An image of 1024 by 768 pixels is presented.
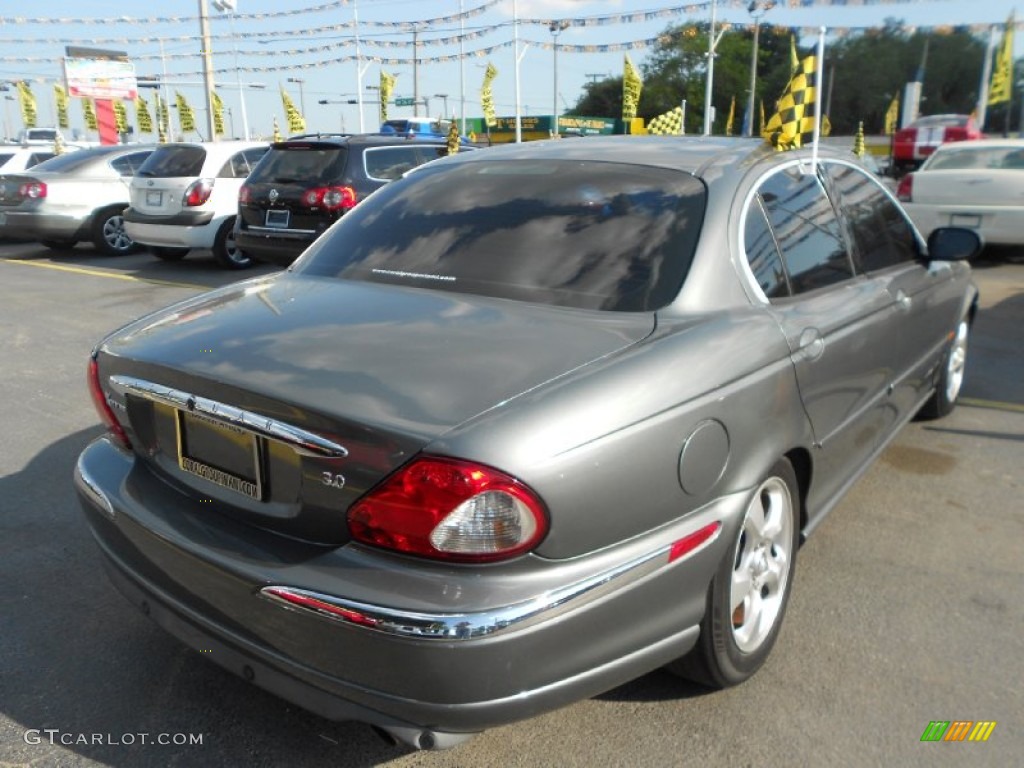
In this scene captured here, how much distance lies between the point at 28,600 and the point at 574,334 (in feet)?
7.24

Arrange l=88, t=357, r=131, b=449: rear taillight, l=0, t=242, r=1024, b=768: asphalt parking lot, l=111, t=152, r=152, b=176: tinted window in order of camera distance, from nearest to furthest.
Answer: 1. l=0, t=242, r=1024, b=768: asphalt parking lot
2. l=88, t=357, r=131, b=449: rear taillight
3. l=111, t=152, r=152, b=176: tinted window

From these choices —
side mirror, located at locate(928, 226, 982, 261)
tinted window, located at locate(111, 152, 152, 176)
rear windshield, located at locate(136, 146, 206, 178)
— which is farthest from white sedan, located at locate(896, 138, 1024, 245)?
tinted window, located at locate(111, 152, 152, 176)

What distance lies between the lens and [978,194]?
9750 millimetres

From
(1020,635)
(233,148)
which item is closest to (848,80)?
(233,148)

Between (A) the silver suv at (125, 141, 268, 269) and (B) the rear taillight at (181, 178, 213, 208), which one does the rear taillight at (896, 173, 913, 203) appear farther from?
(B) the rear taillight at (181, 178, 213, 208)

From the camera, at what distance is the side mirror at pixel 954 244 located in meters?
3.81

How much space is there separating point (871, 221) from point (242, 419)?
2.83m

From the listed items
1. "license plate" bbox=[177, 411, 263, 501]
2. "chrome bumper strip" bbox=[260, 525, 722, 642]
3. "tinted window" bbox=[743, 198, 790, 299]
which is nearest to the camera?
"chrome bumper strip" bbox=[260, 525, 722, 642]

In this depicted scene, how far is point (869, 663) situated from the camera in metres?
2.59

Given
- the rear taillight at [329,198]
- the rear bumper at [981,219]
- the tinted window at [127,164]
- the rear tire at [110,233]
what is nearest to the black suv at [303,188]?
the rear taillight at [329,198]

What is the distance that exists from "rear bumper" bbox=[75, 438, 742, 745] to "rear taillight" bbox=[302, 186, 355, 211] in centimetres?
724

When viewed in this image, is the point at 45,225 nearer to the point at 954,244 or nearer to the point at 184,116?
the point at 954,244

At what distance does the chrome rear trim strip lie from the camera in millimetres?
1858

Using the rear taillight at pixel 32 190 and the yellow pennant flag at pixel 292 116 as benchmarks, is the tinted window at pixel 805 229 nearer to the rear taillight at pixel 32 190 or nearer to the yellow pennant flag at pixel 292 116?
the rear taillight at pixel 32 190
